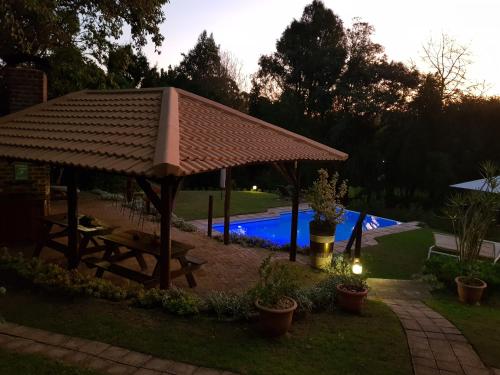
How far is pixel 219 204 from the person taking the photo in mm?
18609

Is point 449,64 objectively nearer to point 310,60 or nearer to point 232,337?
point 310,60

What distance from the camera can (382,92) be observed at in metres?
26.7

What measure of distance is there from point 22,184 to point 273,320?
7.06m

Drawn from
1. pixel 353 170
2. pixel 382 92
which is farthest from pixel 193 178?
pixel 382 92

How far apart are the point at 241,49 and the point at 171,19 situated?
27.5 m

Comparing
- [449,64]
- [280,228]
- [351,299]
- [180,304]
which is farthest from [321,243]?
[449,64]

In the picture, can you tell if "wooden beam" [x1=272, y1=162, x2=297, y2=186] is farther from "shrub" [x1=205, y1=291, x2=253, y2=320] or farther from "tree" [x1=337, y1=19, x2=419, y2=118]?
"tree" [x1=337, y1=19, x2=419, y2=118]

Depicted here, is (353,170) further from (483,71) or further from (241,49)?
(241,49)

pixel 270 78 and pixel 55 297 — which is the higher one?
pixel 270 78

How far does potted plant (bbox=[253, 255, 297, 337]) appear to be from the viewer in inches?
174

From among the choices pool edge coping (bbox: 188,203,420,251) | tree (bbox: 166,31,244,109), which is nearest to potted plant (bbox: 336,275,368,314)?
pool edge coping (bbox: 188,203,420,251)

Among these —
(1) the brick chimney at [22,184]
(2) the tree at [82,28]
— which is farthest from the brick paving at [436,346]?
(2) the tree at [82,28]

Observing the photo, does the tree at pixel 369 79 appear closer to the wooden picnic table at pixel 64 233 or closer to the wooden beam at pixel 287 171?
the wooden beam at pixel 287 171

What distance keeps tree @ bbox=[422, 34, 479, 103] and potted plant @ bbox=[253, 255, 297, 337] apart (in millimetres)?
22966
